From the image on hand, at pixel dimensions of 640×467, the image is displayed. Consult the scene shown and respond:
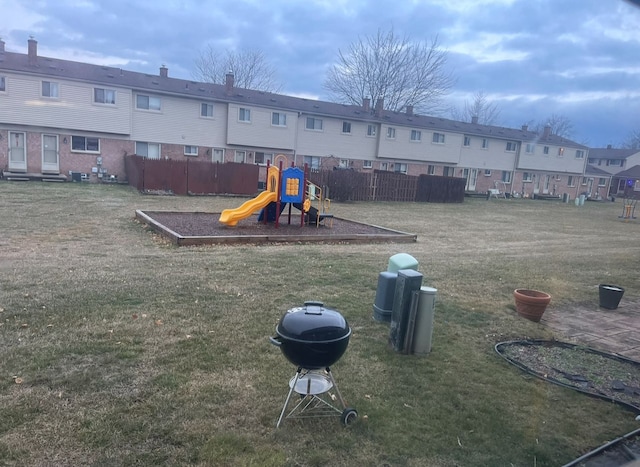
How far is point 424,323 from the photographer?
15.1 feet

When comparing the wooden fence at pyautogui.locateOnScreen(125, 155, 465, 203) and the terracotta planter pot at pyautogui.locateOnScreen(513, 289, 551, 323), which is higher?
the wooden fence at pyautogui.locateOnScreen(125, 155, 465, 203)

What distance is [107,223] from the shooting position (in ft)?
39.8

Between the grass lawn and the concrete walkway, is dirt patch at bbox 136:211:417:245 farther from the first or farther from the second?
the concrete walkway

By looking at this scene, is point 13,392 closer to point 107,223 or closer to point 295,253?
point 295,253

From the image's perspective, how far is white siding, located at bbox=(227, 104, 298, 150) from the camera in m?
30.5

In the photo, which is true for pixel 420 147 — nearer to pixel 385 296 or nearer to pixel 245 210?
pixel 245 210

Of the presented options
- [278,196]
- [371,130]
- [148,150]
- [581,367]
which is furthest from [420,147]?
[581,367]

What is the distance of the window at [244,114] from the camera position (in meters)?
30.7

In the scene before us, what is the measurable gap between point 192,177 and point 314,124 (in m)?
13.3

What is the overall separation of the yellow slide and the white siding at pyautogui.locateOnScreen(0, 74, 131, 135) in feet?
60.6

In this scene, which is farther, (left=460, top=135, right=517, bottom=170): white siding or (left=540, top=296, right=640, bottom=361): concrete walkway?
(left=460, top=135, right=517, bottom=170): white siding

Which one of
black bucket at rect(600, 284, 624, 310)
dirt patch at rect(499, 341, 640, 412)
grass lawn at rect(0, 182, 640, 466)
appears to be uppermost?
black bucket at rect(600, 284, 624, 310)

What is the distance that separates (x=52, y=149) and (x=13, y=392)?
88.3 ft

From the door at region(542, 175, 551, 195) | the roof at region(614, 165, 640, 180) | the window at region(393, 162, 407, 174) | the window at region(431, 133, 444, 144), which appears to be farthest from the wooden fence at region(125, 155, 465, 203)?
the roof at region(614, 165, 640, 180)
